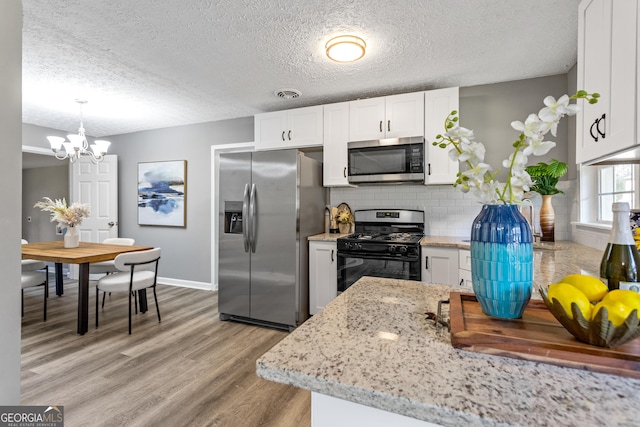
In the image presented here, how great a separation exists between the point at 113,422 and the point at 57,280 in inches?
130

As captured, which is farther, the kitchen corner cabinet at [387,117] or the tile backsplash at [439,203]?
the kitchen corner cabinet at [387,117]

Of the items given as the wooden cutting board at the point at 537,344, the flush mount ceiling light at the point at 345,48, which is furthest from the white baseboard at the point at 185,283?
the wooden cutting board at the point at 537,344

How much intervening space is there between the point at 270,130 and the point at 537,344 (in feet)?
10.8

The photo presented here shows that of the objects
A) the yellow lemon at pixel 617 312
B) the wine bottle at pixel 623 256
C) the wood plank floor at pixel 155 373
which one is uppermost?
the wine bottle at pixel 623 256

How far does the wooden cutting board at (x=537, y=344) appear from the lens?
565 mm

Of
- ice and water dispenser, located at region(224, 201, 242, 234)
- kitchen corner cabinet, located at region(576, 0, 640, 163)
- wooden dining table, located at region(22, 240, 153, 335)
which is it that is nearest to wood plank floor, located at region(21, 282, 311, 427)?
wooden dining table, located at region(22, 240, 153, 335)

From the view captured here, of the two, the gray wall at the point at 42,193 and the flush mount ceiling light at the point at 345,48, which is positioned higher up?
the flush mount ceiling light at the point at 345,48

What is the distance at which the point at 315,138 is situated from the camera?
3.26m

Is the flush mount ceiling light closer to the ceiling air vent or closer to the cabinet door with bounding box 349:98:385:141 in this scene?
the cabinet door with bounding box 349:98:385:141

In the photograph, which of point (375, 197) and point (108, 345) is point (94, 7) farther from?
point (375, 197)

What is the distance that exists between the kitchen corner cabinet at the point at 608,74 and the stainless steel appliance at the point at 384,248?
1508mm

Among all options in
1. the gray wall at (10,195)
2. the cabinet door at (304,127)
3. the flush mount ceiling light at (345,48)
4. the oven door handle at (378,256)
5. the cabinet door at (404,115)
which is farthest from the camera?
the cabinet door at (304,127)

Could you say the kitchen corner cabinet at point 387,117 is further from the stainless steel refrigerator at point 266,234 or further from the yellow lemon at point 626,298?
the yellow lemon at point 626,298

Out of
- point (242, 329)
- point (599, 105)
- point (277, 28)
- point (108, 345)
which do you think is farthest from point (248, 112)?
point (599, 105)
